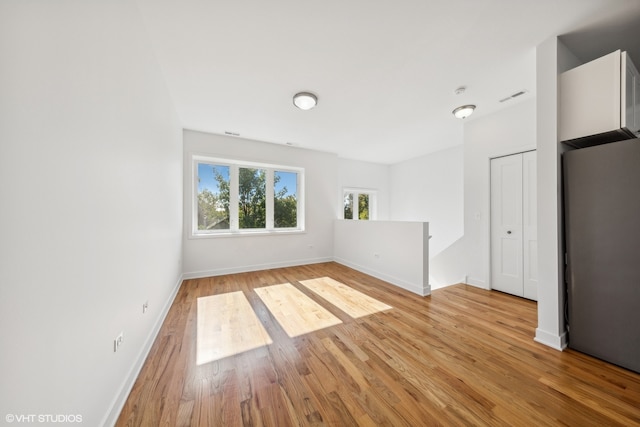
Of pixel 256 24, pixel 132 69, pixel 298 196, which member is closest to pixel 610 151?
→ pixel 256 24

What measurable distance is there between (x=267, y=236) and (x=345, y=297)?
7.21 ft

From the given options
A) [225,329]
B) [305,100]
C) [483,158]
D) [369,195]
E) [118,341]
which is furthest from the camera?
Result: [369,195]

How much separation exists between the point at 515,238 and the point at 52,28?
15.0 feet

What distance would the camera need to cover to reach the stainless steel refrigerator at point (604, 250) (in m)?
1.63

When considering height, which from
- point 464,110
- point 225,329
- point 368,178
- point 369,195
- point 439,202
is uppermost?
point 464,110

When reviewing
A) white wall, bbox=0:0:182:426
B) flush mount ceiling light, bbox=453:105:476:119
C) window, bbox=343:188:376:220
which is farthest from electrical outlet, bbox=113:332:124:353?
window, bbox=343:188:376:220

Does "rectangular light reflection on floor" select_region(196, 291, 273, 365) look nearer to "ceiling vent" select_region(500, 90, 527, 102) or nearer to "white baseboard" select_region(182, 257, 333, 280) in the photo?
"white baseboard" select_region(182, 257, 333, 280)

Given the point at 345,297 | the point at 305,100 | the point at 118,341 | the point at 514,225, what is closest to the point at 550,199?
the point at 514,225

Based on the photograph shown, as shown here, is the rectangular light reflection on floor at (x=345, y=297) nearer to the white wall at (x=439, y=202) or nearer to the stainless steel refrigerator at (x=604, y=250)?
the stainless steel refrigerator at (x=604, y=250)

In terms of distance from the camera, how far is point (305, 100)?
274 cm

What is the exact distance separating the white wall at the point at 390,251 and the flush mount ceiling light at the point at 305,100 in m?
2.17

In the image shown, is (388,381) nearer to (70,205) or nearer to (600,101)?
(70,205)

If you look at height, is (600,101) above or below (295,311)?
above

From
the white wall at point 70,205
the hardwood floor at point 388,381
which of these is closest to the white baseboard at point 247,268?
the hardwood floor at point 388,381
